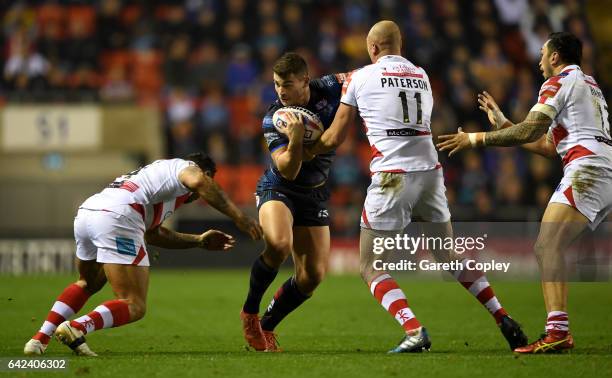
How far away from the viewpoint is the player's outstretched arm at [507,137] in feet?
24.9

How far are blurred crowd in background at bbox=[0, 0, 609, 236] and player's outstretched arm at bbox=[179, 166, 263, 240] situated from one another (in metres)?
11.4

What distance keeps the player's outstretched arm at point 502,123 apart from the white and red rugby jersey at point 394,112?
Result: 55 centimetres

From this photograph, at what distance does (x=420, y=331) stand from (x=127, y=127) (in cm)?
1417

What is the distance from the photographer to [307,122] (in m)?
8.37

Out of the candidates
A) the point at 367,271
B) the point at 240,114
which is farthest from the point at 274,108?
the point at 240,114

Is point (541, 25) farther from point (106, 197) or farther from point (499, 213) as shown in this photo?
point (106, 197)

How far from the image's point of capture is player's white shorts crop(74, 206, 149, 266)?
7840 mm

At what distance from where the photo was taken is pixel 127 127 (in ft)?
68.9

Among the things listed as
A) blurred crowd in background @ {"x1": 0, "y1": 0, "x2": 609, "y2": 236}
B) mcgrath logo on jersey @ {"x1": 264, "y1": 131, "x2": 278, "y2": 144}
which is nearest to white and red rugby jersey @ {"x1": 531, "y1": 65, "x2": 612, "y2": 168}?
mcgrath logo on jersey @ {"x1": 264, "y1": 131, "x2": 278, "y2": 144}

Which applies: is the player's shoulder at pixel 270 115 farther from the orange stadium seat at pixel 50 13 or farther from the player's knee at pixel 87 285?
the orange stadium seat at pixel 50 13

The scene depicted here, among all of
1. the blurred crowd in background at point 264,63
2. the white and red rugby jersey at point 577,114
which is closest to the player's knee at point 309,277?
the white and red rugby jersey at point 577,114

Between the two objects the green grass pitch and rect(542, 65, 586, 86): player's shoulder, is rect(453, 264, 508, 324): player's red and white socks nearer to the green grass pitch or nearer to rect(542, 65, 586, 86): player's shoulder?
the green grass pitch

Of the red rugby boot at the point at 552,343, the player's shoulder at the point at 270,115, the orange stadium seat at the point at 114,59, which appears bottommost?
the red rugby boot at the point at 552,343

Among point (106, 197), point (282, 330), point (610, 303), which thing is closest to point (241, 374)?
point (106, 197)
